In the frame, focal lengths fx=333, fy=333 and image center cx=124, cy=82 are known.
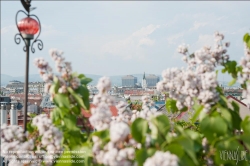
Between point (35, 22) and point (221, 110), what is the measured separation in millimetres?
1658

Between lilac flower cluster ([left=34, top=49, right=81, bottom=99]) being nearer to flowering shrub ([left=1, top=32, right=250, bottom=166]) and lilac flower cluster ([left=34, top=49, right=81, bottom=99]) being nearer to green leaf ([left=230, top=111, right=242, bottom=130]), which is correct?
flowering shrub ([left=1, top=32, right=250, bottom=166])

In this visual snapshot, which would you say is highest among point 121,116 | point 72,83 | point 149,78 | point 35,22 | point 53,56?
point 149,78

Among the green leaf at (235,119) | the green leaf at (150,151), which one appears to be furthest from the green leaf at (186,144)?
the green leaf at (235,119)

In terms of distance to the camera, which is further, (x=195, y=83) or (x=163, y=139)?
(x=195, y=83)

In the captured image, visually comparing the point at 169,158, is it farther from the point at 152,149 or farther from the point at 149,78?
the point at 149,78

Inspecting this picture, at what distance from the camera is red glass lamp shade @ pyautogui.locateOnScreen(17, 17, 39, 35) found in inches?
104

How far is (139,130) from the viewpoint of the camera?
1592mm

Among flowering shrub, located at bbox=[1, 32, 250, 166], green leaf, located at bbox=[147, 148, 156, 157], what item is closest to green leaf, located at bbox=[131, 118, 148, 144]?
flowering shrub, located at bbox=[1, 32, 250, 166]

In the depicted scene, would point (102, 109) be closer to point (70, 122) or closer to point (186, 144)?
point (70, 122)

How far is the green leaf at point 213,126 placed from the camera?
171 centimetres

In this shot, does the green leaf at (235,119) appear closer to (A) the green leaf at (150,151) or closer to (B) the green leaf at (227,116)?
(B) the green leaf at (227,116)

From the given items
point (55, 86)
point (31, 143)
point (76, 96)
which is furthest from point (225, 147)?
point (31, 143)

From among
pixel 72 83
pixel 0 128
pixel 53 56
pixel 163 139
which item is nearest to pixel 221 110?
pixel 163 139

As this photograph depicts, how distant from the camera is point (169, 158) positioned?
1.32 m
